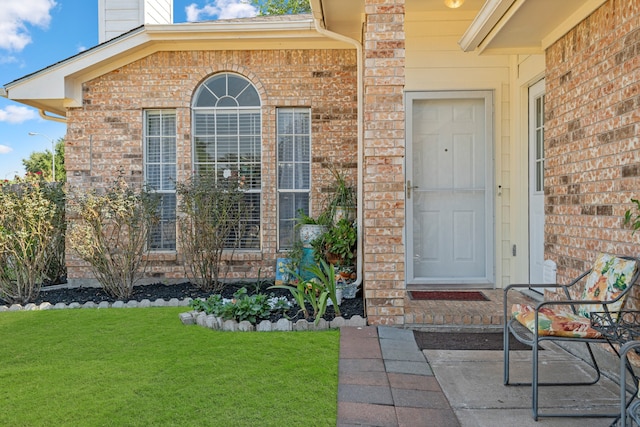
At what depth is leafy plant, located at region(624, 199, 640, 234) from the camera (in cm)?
285

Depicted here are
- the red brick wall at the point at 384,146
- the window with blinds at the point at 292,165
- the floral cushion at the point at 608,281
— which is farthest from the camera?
the window with blinds at the point at 292,165

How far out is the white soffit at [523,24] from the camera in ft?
12.2

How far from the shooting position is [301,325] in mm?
4227

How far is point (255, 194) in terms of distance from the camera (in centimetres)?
639

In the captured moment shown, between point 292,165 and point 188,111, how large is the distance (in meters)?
1.54

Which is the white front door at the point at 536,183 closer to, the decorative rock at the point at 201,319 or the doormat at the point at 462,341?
the doormat at the point at 462,341

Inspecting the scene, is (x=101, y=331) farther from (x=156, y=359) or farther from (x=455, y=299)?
(x=455, y=299)

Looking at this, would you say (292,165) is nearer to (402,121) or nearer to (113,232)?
(113,232)

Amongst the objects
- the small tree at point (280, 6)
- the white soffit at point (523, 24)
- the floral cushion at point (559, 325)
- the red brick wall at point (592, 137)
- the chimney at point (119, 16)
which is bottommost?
the floral cushion at point (559, 325)

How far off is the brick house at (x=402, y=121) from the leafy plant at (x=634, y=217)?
111mm

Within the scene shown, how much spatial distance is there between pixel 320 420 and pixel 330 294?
1996mm

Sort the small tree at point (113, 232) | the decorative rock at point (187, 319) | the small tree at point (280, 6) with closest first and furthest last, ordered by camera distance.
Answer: the decorative rock at point (187, 319) < the small tree at point (113, 232) < the small tree at point (280, 6)

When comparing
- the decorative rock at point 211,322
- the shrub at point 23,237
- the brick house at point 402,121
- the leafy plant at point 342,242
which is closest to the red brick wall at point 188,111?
the brick house at point 402,121

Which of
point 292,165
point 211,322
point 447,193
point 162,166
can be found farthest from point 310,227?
point 162,166
